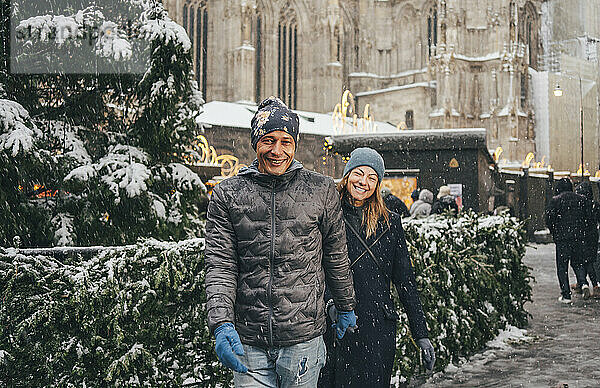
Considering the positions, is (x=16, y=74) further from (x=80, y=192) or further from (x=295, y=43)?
(x=295, y=43)

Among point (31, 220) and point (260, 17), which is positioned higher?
point (260, 17)

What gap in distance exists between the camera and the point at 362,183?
11.7 ft

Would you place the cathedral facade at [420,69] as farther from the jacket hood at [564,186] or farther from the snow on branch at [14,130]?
the snow on branch at [14,130]

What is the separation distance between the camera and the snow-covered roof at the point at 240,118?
28188mm

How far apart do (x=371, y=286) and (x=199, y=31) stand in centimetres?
3505

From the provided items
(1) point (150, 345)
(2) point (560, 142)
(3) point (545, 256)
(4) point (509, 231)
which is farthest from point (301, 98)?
(1) point (150, 345)

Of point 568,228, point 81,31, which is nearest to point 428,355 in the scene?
point 81,31

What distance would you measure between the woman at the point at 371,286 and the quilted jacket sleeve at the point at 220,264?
0.80 metres

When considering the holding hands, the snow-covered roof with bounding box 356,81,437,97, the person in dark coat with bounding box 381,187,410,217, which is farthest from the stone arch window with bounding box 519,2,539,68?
the holding hands

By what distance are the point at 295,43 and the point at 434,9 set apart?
10.5 m

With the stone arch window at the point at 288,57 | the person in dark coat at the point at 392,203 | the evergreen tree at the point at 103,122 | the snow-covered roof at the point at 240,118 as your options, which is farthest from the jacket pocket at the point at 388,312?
the stone arch window at the point at 288,57

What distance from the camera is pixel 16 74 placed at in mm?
6324

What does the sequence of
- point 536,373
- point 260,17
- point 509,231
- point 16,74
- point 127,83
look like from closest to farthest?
point 536,373 < point 16,74 < point 127,83 < point 509,231 < point 260,17

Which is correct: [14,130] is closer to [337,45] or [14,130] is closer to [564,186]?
[564,186]
